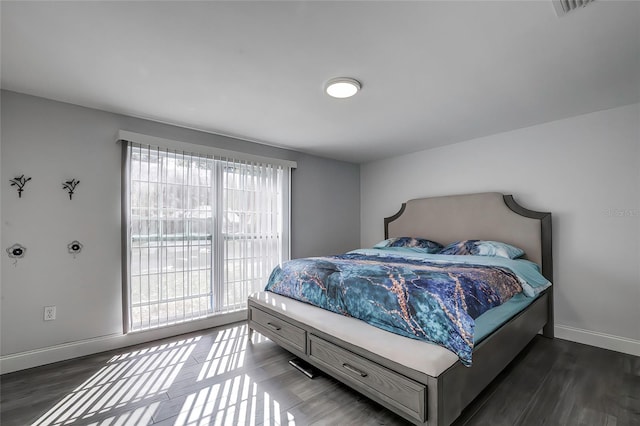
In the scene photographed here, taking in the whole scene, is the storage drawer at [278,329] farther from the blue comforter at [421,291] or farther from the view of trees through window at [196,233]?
the view of trees through window at [196,233]

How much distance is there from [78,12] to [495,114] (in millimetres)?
3391

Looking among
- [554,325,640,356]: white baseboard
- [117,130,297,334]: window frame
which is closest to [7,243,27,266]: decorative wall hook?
[117,130,297,334]: window frame

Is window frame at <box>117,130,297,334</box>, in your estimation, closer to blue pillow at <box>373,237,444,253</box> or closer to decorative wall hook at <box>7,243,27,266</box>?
decorative wall hook at <box>7,243,27,266</box>

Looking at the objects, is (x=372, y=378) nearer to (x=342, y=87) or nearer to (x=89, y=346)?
(x=342, y=87)

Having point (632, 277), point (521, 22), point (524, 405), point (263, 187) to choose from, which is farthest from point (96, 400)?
point (632, 277)

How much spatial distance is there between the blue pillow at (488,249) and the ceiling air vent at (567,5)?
2.13 m

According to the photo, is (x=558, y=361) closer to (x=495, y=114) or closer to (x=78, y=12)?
(x=495, y=114)

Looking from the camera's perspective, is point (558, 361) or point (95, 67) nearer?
point (95, 67)

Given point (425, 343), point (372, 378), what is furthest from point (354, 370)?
point (425, 343)

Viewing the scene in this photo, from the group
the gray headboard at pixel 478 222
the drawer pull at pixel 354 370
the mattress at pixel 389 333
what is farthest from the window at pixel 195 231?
the drawer pull at pixel 354 370

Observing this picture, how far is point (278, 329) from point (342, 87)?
6.97ft

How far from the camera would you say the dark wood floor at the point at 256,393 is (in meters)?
1.71

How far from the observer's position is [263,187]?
3777 mm

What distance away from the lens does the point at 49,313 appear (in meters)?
2.44
